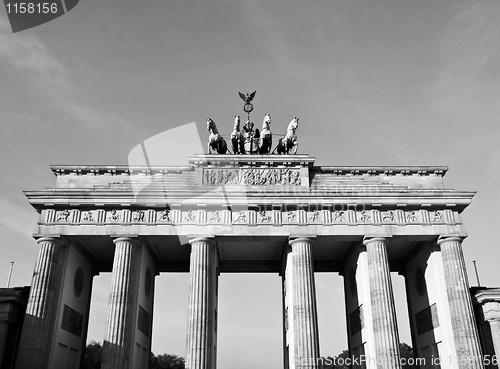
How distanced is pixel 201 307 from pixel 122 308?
185 inches

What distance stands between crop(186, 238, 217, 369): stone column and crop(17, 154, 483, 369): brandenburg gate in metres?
0.06

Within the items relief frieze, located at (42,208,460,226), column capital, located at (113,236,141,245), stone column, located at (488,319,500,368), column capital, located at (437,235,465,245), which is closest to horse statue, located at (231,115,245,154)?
relief frieze, located at (42,208,460,226)

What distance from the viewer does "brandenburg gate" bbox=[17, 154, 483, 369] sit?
2788 centimetres

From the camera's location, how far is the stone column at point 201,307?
88.2 ft

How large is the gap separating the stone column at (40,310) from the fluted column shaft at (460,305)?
24.3m

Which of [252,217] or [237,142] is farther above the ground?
→ [237,142]

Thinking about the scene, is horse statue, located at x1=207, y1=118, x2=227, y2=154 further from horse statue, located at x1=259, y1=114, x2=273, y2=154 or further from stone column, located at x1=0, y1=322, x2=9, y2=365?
stone column, located at x1=0, y1=322, x2=9, y2=365

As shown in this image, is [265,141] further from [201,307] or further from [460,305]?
[460,305]

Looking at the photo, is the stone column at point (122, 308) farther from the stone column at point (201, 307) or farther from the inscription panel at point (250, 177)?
the inscription panel at point (250, 177)

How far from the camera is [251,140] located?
1368 inches

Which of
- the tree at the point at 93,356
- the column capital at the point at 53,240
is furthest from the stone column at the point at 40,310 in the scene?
the tree at the point at 93,356

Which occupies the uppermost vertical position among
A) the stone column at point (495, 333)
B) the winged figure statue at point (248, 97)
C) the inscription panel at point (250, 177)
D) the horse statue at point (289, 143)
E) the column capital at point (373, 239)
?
the winged figure statue at point (248, 97)

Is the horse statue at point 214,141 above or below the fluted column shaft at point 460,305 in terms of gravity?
above

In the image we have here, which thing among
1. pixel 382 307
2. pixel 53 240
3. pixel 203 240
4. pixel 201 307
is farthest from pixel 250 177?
pixel 53 240
